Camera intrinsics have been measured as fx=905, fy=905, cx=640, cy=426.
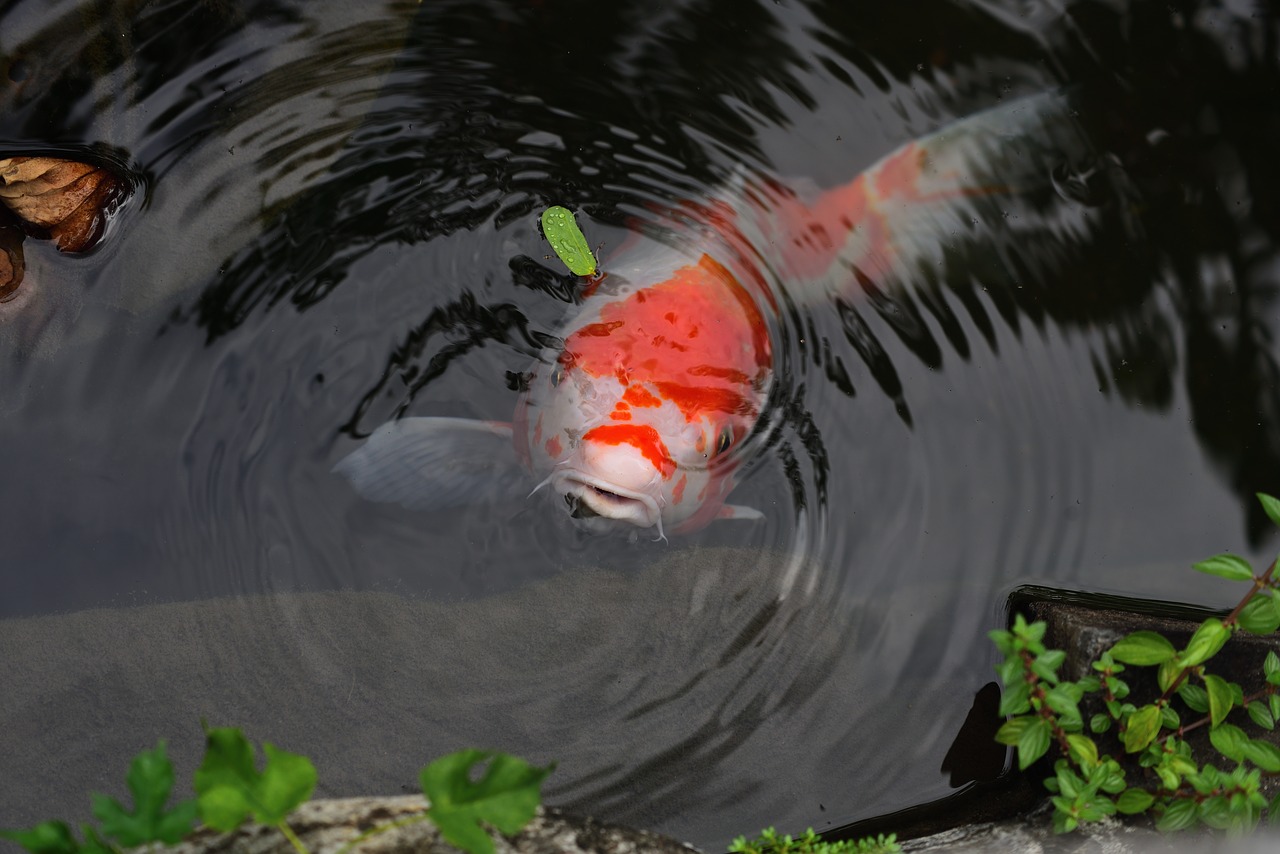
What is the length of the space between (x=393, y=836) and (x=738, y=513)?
1.71 m

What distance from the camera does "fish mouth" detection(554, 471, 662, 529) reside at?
9.73ft

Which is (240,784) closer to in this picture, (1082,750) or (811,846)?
(811,846)

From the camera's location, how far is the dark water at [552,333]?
3.22 m

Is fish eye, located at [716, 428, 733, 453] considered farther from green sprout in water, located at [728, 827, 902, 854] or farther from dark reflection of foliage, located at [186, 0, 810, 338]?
green sprout in water, located at [728, 827, 902, 854]

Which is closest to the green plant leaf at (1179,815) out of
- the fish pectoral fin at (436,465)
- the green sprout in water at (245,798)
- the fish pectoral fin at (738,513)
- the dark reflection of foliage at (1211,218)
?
the dark reflection of foliage at (1211,218)

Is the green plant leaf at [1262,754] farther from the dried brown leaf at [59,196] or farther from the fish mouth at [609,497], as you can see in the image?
the dried brown leaf at [59,196]

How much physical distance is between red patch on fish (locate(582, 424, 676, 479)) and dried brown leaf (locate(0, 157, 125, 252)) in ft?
7.16

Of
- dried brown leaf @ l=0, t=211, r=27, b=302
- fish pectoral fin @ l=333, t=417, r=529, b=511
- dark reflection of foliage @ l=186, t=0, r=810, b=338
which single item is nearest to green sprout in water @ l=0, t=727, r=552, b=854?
fish pectoral fin @ l=333, t=417, r=529, b=511

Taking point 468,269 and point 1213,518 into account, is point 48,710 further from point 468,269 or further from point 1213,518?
point 1213,518

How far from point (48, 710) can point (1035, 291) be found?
13.2 feet

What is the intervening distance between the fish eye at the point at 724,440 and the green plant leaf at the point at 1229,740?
69.1 inches

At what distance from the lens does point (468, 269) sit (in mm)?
3674

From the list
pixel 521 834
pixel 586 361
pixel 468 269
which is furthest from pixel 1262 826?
pixel 468 269

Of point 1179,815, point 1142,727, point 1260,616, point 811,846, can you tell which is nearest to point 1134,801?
point 1179,815
